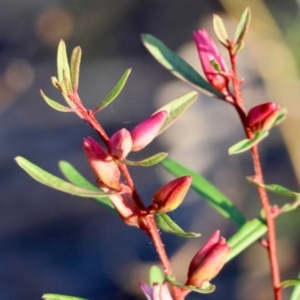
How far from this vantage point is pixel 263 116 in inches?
17.8

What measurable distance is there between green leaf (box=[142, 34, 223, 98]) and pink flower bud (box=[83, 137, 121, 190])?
194mm

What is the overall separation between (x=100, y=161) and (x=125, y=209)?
0.17 ft

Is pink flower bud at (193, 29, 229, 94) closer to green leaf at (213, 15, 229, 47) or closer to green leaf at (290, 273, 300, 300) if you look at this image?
green leaf at (213, 15, 229, 47)

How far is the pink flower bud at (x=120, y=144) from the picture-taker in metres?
0.38

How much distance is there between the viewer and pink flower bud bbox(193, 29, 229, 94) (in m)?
0.49

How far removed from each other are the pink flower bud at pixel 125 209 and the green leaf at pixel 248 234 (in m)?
0.23

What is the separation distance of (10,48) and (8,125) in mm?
276

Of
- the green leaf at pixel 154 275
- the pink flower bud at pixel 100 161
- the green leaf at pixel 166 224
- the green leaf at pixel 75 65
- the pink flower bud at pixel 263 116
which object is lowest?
the green leaf at pixel 154 275

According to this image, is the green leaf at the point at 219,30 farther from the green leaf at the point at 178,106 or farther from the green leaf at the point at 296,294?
the green leaf at the point at 296,294

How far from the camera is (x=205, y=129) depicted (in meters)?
1.53

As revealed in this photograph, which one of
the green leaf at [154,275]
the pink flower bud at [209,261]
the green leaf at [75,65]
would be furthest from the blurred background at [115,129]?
the green leaf at [75,65]

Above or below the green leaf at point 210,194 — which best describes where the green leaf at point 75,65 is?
above

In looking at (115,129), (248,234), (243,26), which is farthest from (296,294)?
(115,129)

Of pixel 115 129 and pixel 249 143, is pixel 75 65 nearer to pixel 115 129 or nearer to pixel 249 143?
pixel 249 143
